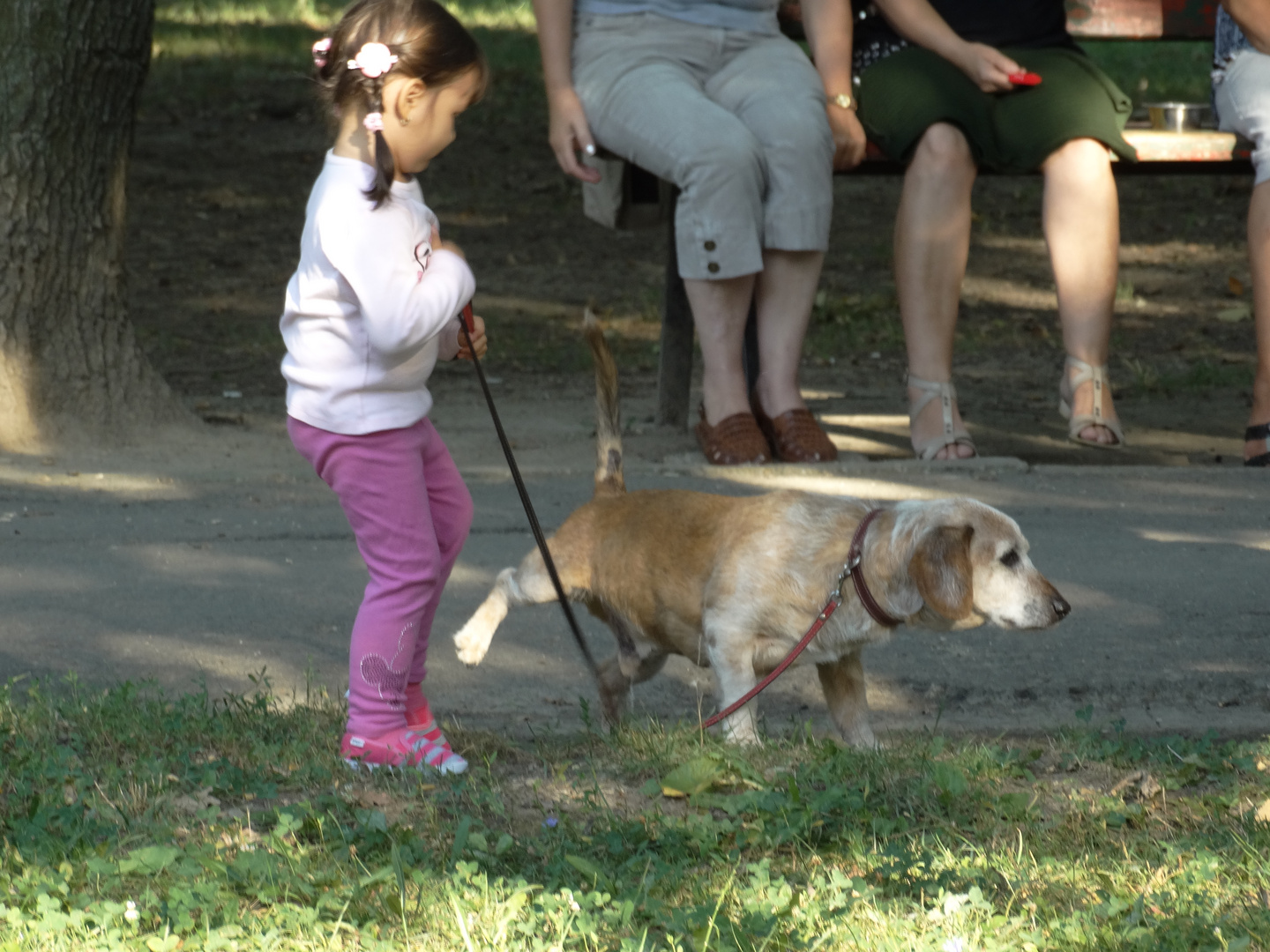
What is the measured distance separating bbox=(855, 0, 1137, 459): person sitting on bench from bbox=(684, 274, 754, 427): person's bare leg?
0.60 meters

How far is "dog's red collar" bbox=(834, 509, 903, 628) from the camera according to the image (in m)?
3.31

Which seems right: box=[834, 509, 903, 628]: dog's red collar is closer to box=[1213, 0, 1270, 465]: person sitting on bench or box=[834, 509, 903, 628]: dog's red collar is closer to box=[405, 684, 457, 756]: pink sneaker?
box=[405, 684, 457, 756]: pink sneaker

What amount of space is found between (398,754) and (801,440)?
264cm

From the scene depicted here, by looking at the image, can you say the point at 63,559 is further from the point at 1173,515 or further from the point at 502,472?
the point at 1173,515

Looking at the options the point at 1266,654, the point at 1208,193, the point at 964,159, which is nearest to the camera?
the point at 1266,654

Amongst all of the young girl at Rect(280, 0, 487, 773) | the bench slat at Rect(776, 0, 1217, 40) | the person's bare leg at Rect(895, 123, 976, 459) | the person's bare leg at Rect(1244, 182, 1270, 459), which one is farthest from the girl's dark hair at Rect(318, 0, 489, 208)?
the bench slat at Rect(776, 0, 1217, 40)

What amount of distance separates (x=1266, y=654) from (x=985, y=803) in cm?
Result: 137

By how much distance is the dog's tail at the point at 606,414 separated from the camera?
3781 mm

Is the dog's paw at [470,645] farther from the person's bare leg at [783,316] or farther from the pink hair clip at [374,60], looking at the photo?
the person's bare leg at [783,316]

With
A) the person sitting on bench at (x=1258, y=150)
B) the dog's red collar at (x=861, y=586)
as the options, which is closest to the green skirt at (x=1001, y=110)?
the person sitting on bench at (x=1258, y=150)

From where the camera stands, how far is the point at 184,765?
9.99 feet

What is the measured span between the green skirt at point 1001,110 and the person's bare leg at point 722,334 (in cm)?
84

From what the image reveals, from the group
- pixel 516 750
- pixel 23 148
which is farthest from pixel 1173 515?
pixel 23 148

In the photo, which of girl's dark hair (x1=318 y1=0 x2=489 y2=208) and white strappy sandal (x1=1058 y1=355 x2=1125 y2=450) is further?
white strappy sandal (x1=1058 y1=355 x2=1125 y2=450)
